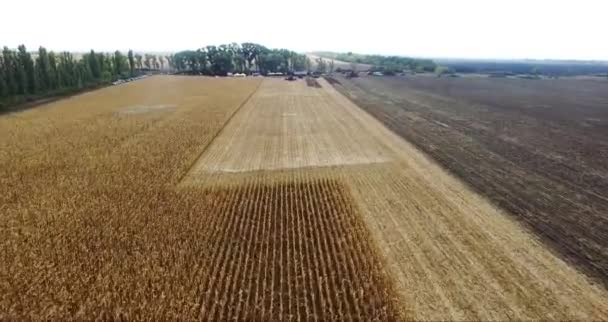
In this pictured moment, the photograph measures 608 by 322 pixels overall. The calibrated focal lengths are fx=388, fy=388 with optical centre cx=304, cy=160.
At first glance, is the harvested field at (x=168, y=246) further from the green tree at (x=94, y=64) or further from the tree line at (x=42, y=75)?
the green tree at (x=94, y=64)

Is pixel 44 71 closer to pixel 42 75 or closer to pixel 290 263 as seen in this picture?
pixel 42 75

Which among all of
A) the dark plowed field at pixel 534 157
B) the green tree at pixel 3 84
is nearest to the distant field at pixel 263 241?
the dark plowed field at pixel 534 157

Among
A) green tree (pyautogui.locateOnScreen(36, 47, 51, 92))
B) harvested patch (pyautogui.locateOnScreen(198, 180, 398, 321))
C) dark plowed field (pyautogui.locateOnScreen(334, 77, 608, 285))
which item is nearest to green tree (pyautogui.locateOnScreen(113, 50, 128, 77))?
green tree (pyautogui.locateOnScreen(36, 47, 51, 92))

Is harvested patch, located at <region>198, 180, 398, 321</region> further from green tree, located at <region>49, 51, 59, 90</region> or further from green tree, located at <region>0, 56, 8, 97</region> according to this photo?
green tree, located at <region>49, 51, 59, 90</region>

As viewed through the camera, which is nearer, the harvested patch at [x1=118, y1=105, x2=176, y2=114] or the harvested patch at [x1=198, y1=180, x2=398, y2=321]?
the harvested patch at [x1=198, y1=180, x2=398, y2=321]

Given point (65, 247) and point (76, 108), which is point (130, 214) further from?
point (76, 108)

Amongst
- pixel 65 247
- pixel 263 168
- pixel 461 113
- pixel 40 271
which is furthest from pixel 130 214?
→ pixel 461 113
